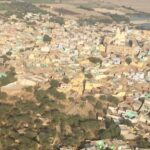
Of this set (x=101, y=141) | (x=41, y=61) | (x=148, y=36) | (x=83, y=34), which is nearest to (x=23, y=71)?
(x=41, y=61)

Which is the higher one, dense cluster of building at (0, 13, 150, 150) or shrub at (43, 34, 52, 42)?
shrub at (43, 34, 52, 42)

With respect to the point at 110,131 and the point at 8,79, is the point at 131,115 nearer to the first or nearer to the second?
the point at 110,131

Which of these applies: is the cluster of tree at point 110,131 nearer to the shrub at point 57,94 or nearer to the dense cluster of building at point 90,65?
the dense cluster of building at point 90,65

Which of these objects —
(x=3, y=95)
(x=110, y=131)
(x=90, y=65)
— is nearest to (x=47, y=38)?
(x=90, y=65)

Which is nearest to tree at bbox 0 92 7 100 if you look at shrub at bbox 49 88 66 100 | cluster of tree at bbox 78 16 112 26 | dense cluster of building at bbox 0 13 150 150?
dense cluster of building at bbox 0 13 150 150

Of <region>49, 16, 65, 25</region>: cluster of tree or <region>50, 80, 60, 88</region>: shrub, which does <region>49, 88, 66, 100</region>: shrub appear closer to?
<region>50, 80, 60, 88</region>: shrub

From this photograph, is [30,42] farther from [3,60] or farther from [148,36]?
[148,36]

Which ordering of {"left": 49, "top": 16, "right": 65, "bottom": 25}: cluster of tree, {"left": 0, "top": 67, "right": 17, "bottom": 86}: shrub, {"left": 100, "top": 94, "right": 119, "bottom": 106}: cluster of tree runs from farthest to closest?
{"left": 49, "top": 16, "right": 65, "bottom": 25}: cluster of tree < {"left": 0, "top": 67, "right": 17, "bottom": 86}: shrub < {"left": 100, "top": 94, "right": 119, "bottom": 106}: cluster of tree

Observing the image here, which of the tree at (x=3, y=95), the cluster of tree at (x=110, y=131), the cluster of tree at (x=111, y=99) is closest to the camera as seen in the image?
the cluster of tree at (x=110, y=131)

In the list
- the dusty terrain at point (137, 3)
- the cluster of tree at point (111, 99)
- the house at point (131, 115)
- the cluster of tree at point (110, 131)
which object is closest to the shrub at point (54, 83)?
the cluster of tree at point (111, 99)

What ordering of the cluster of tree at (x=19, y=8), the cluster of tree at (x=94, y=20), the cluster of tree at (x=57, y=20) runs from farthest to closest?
1. the cluster of tree at (x=94, y=20)
2. the cluster of tree at (x=19, y=8)
3. the cluster of tree at (x=57, y=20)
